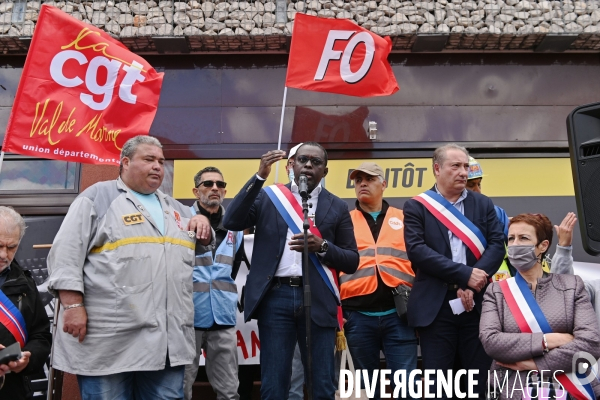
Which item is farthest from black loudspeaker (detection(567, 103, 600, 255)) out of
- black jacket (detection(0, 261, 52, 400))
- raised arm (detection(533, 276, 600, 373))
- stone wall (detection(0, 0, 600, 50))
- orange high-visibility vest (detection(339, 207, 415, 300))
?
stone wall (detection(0, 0, 600, 50))

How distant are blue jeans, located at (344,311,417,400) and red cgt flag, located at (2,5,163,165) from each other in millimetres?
2897

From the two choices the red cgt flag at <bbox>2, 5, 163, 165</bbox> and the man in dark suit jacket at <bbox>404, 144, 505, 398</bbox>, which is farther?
the red cgt flag at <bbox>2, 5, 163, 165</bbox>

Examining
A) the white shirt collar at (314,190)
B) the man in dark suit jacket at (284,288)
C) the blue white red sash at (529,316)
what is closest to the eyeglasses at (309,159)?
the man in dark suit jacket at (284,288)

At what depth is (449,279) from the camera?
4.85m

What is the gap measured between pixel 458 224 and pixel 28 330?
119 inches

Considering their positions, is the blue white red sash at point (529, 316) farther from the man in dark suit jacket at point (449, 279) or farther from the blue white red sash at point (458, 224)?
the blue white red sash at point (458, 224)

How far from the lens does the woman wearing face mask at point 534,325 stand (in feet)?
13.7

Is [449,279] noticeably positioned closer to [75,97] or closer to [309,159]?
[309,159]

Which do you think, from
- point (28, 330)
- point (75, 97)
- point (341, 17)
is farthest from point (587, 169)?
point (341, 17)

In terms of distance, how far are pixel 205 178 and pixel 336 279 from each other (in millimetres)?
1852

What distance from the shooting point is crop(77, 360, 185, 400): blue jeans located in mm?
4109

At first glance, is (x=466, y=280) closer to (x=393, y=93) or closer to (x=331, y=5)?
→ (x=393, y=93)

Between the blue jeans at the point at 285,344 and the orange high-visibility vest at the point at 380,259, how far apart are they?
1.02m

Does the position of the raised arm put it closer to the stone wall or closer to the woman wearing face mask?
the woman wearing face mask
